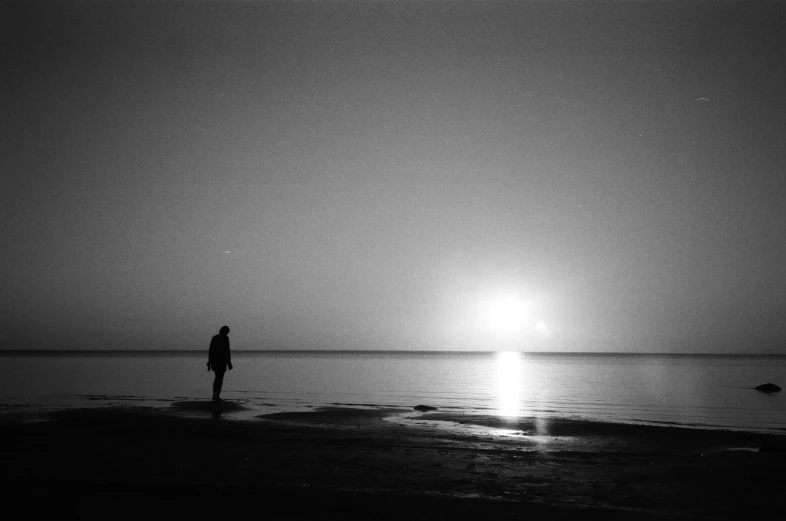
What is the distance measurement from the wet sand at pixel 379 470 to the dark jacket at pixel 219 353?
5.15 m

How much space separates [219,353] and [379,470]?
13618 millimetres

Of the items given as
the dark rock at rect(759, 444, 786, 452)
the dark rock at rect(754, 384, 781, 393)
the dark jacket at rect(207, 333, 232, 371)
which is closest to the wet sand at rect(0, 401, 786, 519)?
the dark rock at rect(759, 444, 786, 452)

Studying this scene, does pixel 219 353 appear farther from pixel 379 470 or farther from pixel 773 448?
pixel 773 448

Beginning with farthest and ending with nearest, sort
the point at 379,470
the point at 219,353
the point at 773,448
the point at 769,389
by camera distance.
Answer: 1. the point at 769,389
2. the point at 219,353
3. the point at 773,448
4. the point at 379,470

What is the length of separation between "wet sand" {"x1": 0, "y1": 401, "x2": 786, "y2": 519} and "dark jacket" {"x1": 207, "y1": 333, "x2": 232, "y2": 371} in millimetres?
5153

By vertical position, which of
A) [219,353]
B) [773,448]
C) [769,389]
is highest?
[219,353]

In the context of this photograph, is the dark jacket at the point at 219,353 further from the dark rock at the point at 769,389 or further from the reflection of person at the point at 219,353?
the dark rock at the point at 769,389

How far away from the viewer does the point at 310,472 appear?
9.52m

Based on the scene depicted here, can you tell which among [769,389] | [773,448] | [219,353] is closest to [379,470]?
[773,448]

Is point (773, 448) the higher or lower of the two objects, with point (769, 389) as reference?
higher

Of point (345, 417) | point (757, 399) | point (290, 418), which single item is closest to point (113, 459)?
point (290, 418)

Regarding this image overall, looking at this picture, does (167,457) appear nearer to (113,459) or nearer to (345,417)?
(113,459)

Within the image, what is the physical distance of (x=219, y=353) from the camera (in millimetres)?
21641

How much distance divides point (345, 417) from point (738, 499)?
1273 cm
